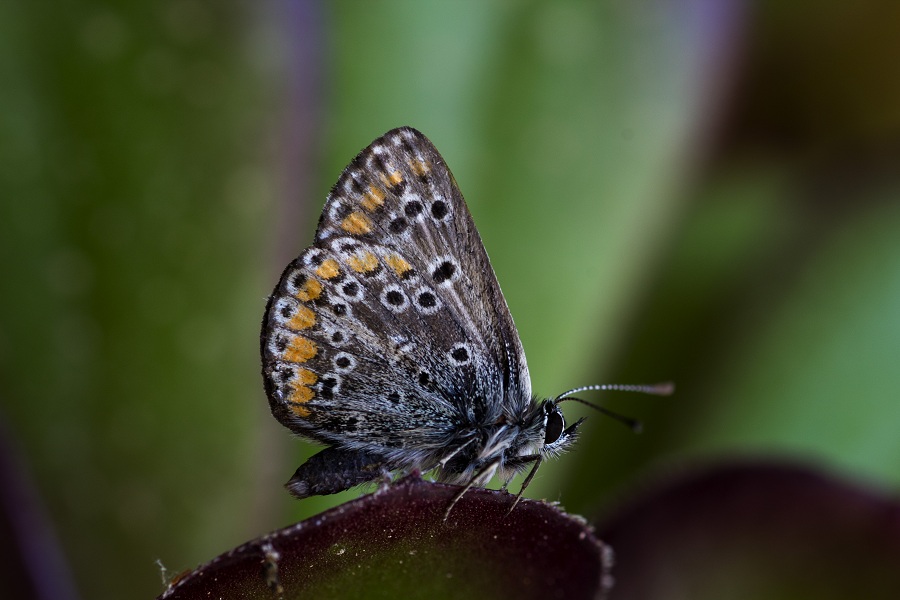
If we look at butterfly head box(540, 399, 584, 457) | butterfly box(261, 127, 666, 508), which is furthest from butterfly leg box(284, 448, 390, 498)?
butterfly head box(540, 399, 584, 457)

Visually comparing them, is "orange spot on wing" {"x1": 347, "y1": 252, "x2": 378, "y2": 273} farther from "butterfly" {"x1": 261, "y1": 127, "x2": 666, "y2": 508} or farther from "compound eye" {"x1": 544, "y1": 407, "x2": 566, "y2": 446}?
"compound eye" {"x1": 544, "y1": 407, "x2": 566, "y2": 446}

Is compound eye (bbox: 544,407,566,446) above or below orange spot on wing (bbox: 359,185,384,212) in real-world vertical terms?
below

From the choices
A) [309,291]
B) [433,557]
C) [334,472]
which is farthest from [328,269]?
[433,557]

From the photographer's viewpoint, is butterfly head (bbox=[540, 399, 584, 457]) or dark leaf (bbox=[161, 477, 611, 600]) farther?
butterfly head (bbox=[540, 399, 584, 457])

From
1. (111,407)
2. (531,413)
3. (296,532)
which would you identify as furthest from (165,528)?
(296,532)

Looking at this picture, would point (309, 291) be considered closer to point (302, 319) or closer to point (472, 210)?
point (302, 319)

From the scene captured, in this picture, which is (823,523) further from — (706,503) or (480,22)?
(480,22)
